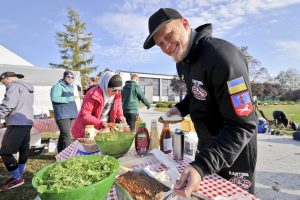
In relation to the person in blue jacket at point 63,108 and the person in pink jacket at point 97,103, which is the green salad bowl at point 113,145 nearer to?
the person in pink jacket at point 97,103

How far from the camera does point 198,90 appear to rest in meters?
1.38

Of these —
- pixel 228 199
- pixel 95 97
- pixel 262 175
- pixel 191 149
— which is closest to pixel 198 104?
pixel 228 199

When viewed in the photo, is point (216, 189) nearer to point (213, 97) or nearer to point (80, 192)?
point (213, 97)

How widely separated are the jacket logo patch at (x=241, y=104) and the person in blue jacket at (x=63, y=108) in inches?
169

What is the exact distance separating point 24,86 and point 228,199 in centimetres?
375

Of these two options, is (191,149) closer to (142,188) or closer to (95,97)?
(142,188)

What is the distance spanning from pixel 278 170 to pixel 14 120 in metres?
5.09

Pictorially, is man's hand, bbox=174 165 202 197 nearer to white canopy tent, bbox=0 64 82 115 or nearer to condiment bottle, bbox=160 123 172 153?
condiment bottle, bbox=160 123 172 153

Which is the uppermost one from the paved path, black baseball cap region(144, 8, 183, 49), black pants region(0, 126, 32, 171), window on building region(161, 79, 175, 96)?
window on building region(161, 79, 175, 96)

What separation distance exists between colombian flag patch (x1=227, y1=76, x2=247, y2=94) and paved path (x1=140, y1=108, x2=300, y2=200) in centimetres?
302

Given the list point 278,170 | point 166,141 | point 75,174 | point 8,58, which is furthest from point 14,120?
point 8,58

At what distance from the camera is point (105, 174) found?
3.43 ft

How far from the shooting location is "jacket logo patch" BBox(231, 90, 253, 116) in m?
1.10

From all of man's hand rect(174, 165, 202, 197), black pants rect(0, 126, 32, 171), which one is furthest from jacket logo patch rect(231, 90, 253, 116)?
black pants rect(0, 126, 32, 171)
